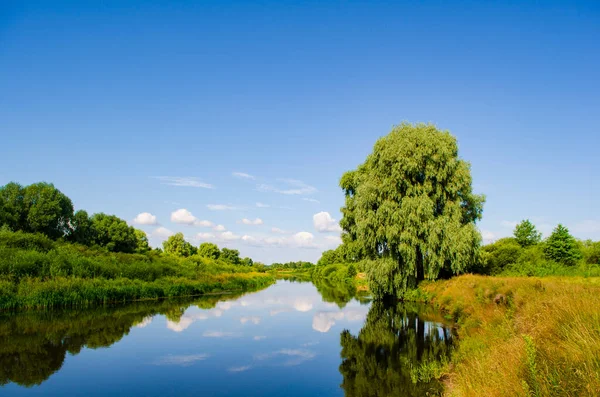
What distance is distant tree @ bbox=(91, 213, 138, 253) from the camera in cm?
6234

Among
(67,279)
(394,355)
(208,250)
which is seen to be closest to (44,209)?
(67,279)

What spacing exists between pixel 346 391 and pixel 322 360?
3291 millimetres

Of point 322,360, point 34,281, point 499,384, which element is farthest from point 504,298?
point 34,281

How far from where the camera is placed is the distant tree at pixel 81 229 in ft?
187

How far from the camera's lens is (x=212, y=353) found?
512 inches

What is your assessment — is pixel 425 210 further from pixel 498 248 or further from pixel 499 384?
pixel 499 384

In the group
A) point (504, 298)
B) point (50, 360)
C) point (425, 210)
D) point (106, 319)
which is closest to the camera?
point (50, 360)

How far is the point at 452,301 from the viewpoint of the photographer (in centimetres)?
2095

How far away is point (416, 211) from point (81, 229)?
54.8 metres

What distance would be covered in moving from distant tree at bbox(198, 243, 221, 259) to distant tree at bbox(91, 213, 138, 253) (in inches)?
1678

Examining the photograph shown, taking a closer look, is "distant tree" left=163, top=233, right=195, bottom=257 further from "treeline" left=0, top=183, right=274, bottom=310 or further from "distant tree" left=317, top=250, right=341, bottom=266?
"distant tree" left=317, top=250, right=341, bottom=266

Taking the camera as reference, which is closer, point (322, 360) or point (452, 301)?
point (322, 360)

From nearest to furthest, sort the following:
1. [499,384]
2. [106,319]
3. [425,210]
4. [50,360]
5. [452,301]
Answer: [499,384]
[50,360]
[106,319]
[452,301]
[425,210]

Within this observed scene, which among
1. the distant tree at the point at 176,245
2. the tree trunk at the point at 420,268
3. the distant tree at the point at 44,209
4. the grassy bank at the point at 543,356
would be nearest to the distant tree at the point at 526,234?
the tree trunk at the point at 420,268
